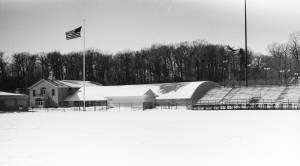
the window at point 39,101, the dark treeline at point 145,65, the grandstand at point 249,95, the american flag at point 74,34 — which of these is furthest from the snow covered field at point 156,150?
the dark treeline at point 145,65

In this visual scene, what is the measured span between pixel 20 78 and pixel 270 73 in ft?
235

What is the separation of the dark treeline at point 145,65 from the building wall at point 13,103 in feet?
95.6

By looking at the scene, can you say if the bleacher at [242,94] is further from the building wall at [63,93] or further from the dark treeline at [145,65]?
the building wall at [63,93]

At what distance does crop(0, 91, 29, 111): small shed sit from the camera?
64.5 meters

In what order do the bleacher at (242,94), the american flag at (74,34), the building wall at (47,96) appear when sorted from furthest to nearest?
the building wall at (47,96) < the bleacher at (242,94) < the american flag at (74,34)

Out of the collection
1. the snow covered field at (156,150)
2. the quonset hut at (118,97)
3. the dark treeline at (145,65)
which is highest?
the dark treeline at (145,65)

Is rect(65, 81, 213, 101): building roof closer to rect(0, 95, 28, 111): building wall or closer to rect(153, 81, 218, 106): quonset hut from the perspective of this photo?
rect(153, 81, 218, 106): quonset hut

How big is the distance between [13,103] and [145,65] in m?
46.3

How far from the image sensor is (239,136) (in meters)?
17.3

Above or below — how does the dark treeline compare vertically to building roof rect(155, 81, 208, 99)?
above

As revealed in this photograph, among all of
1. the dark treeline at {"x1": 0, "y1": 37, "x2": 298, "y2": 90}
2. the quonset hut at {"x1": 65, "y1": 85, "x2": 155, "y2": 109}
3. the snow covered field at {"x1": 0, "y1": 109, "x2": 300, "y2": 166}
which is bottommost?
the snow covered field at {"x1": 0, "y1": 109, "x2": 300, "y2": 166}

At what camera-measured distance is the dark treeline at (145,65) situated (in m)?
96.8

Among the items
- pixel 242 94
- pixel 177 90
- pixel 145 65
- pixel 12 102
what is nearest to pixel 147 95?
pixel 177 90

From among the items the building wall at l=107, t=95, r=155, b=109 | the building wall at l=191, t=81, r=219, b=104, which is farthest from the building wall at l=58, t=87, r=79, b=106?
the building wall at l=191, t=81, r=219, b=104
